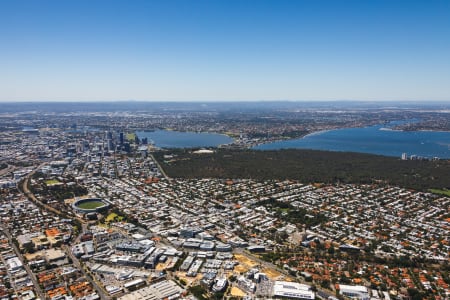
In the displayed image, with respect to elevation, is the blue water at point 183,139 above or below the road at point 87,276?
above

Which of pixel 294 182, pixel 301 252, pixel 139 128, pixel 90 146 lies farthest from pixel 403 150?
pixel 139 128

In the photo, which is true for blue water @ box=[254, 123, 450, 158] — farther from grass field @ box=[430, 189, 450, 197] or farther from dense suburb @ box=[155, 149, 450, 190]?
grass field @ box=[430, 189, 450, 197]

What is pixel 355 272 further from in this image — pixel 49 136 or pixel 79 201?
pixel 49 136

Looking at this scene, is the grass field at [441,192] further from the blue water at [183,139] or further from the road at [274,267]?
the blue water at [183,139]

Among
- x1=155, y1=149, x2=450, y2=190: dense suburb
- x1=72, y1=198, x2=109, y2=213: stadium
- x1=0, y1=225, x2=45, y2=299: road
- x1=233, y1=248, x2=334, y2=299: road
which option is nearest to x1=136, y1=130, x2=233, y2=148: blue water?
x1=155, y1=149, x2=450, y2=190: dense suburb

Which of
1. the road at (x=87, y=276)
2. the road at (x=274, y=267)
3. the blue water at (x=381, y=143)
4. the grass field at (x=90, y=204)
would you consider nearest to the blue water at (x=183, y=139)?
the blue water at (x=381, y=143)
